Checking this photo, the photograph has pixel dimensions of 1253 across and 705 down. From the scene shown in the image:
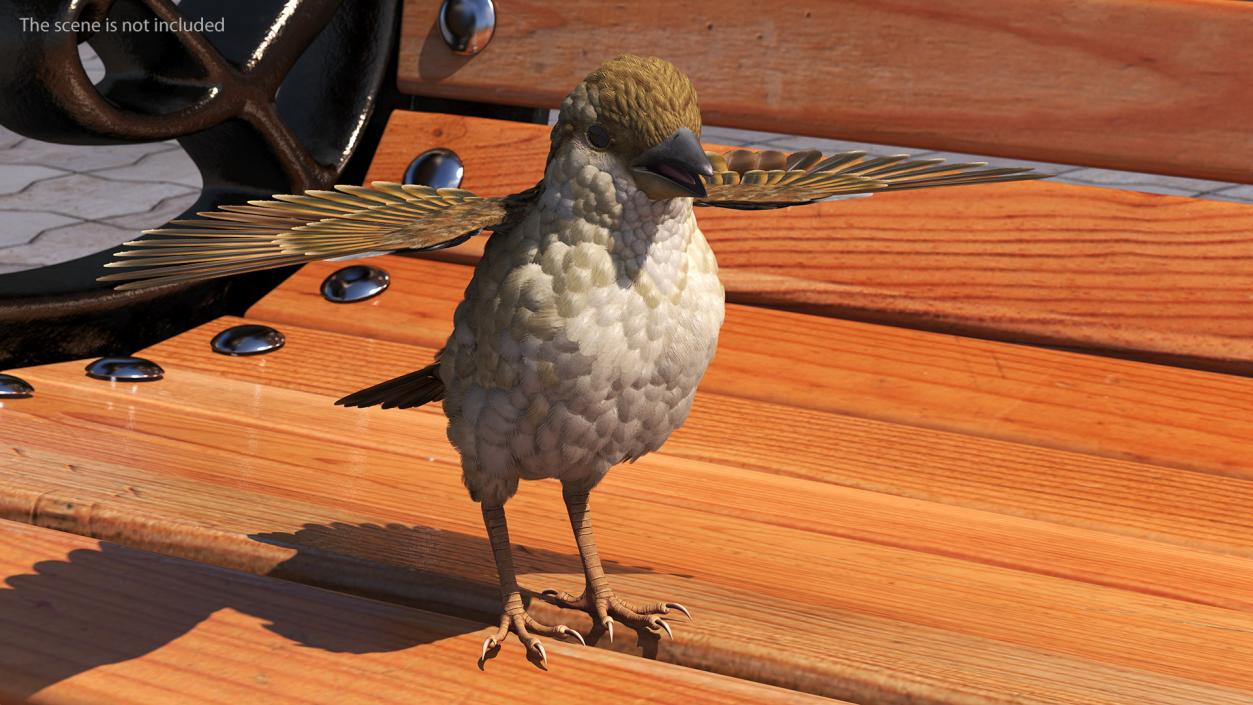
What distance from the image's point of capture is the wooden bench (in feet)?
4.19

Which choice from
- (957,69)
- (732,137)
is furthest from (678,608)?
(732,137)

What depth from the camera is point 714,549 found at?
1538mm

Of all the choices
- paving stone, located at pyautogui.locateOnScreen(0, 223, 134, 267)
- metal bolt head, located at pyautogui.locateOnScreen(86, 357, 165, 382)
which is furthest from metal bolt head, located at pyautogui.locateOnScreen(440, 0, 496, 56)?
paving stone, located at pyautogui.locateOnScreen(0, 223, 134, 267)

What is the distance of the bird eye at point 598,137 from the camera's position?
1.16m

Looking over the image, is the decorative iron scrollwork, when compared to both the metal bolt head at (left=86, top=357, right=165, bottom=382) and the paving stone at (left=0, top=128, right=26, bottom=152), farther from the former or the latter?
the paving stone at (left=0, top=128, right=26, bottom=152)

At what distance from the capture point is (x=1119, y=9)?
214 cm

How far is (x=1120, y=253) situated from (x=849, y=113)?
1.59 feet

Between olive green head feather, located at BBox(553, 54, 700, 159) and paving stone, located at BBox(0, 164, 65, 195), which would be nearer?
olive green head feather, located at BBox(553, 54, 700, 159)

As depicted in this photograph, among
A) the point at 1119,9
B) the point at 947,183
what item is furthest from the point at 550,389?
the point at 1119,9

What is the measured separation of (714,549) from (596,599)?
24 cm

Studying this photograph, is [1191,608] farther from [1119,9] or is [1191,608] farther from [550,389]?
[1119,9]

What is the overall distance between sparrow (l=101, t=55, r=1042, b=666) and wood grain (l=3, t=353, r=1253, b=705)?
0.51ft

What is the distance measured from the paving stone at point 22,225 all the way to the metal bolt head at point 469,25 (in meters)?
3.31

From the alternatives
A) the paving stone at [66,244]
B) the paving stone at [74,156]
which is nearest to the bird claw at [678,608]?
the paving stone at [66,244]
